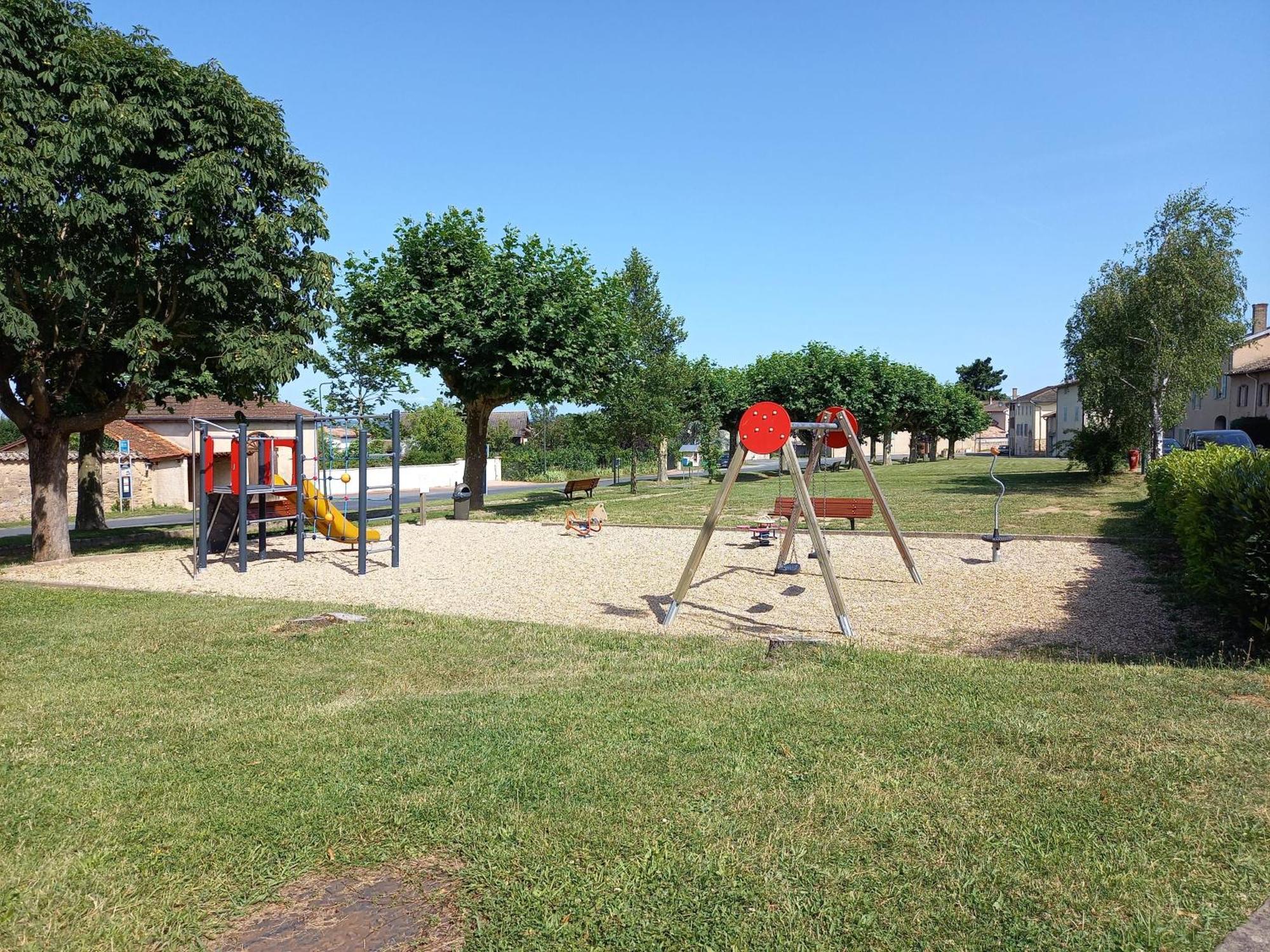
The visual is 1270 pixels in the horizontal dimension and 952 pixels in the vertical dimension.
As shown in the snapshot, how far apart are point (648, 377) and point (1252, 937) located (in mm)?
30225

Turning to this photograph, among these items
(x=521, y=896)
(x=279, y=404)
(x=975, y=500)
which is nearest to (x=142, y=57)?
(x=521, y=896)

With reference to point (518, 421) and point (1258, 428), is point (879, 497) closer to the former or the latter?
point (1258, 428)

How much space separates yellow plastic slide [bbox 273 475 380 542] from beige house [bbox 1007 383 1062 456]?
8489 cm

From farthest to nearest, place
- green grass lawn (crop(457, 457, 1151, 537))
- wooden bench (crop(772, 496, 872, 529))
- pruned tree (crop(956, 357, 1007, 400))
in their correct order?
pruned tree (crop(956, 357, 1007, 400)) → green grass lawn (crop(457, 457, 1151, 537)) → wooden bench (crop(772, 496, 872, 529))

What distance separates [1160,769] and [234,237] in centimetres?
1420

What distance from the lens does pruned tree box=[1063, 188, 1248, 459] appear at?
79.6 ft

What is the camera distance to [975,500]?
2394cm

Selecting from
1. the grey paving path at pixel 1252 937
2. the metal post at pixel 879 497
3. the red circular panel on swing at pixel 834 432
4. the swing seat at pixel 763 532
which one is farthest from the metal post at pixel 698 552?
the grey paving path at pixel 1252 937

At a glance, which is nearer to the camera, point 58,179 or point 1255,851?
point 1255,851

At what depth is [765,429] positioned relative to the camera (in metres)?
8.71

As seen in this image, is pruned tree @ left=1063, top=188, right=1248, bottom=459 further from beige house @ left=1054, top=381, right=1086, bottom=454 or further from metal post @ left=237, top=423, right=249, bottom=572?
beige house @ left=1054, top=381, right=1086, bottom=454

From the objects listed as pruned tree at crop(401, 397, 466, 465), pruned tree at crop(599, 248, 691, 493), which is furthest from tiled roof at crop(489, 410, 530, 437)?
pruned tree at crop(599, 248, 691, 493)

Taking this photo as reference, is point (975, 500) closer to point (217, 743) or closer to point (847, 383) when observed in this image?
point (217, 743)

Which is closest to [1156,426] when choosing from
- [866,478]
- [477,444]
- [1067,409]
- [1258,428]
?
[1258,428]
